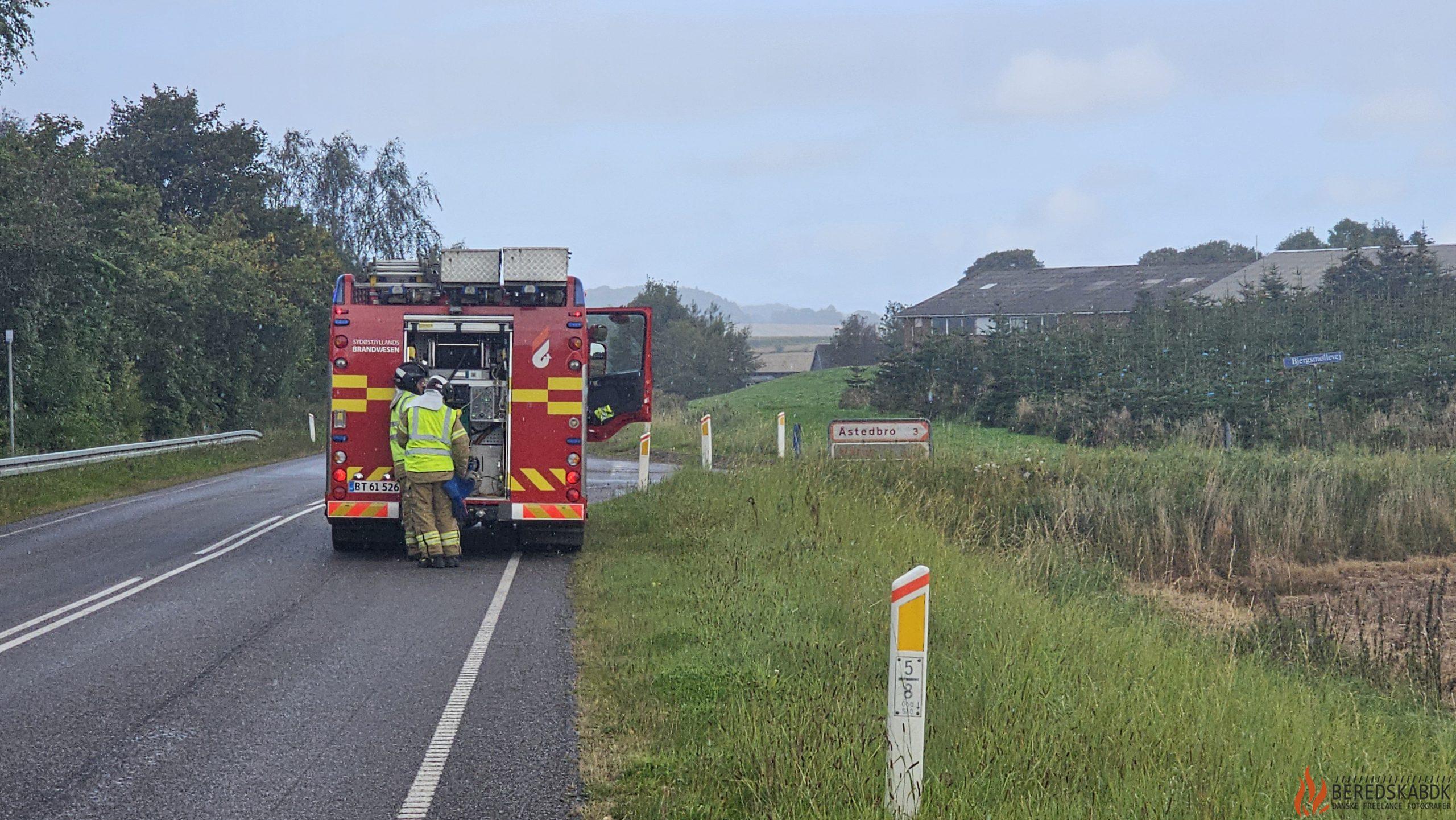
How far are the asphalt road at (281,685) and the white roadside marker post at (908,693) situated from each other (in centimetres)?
155

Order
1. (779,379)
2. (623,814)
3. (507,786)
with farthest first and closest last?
(779,379) < (507,786) < (623,814)

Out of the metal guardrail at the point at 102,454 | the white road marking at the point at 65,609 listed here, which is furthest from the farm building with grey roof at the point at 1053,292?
the white road marking at the point at 65,609

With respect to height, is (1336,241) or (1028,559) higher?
(1336,241)

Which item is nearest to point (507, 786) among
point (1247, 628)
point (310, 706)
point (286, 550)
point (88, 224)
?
point (310, 706)

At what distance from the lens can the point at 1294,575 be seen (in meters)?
14.8

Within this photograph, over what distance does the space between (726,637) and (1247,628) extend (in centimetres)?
491

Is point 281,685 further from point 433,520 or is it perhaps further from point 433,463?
point 433,520

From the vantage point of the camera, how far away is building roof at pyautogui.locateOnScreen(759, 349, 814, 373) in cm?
12875

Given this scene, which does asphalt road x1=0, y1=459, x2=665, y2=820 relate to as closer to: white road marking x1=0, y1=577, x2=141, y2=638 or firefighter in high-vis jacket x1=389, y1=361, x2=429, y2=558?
white road marking x1=0, y1=577, x2=141, y2=638

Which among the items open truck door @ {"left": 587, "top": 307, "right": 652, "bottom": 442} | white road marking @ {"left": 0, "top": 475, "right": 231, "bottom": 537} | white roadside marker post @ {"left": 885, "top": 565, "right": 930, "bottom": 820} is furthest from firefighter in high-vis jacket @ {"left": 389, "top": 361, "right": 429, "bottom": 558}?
white roadside marker post @ {"left": 885, "top": 565, "right": 930, "bottom": 820}

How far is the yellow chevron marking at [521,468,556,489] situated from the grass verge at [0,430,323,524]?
902cm

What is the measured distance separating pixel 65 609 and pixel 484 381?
15.5 ft

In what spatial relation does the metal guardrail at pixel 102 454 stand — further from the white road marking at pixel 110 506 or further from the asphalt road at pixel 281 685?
the asphalt road at pixel 281 685

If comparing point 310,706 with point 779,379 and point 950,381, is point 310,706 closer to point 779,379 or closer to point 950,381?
point 950,381
